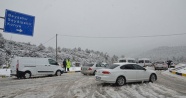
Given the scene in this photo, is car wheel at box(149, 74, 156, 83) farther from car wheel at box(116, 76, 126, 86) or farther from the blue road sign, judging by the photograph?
the blue road sign

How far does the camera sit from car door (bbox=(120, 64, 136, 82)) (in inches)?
476

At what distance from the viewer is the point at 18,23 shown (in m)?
15.1

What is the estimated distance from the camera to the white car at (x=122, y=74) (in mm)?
11594

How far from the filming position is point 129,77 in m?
12.2

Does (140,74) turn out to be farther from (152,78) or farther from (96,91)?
(96,91)

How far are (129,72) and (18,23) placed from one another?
9.84 m

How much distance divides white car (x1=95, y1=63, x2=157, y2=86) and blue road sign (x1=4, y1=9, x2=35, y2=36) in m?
7.70

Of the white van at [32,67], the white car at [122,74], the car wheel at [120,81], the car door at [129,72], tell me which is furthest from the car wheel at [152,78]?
the white van at [32,67]

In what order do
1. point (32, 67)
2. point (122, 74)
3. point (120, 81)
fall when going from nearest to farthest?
point (120, 81)
point (122, 74)
point (32, 67)

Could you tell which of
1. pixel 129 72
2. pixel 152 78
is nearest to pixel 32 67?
pixel 129 72

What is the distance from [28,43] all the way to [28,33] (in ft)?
236

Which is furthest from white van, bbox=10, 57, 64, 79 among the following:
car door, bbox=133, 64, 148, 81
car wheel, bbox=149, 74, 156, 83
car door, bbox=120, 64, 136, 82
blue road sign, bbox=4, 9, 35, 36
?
car wheel, bbox=149, 74, 156, 83

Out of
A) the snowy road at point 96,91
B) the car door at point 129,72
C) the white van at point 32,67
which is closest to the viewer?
the snowy road at point 96,91

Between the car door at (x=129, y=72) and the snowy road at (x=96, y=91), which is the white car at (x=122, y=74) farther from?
the snowy road at (x=96, y=91)
